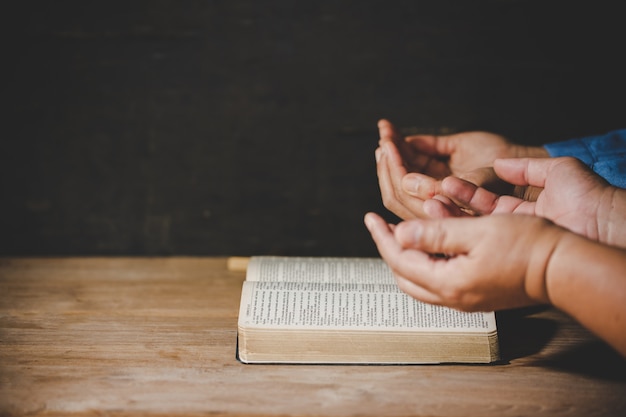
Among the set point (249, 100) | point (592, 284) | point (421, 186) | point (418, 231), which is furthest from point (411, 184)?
point (249, 100)

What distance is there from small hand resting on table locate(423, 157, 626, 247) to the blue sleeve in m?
0.18

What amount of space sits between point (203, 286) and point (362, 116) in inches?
18.7

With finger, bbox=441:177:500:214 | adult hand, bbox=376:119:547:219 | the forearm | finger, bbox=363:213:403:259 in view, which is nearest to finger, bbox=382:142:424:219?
adult hand, bbox=376:119:547:219

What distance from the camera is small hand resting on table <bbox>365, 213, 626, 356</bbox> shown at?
0.61 meters

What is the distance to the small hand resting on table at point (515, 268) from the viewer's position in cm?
61

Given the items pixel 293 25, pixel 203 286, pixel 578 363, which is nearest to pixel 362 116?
pixel 293 25

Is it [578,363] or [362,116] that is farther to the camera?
[362,116]

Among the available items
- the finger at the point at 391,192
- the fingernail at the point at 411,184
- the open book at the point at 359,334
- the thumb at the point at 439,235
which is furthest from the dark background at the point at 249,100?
the thumb at the point at 439,235

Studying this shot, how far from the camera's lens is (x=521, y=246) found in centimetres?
64

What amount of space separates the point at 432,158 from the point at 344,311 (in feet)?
1.41

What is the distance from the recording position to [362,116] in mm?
1220

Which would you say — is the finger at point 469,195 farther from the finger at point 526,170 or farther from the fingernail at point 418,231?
the fingernail at point 418,231

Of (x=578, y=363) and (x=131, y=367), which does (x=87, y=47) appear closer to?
(x=131, y=367)

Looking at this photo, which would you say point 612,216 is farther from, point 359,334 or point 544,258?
point 359,334
